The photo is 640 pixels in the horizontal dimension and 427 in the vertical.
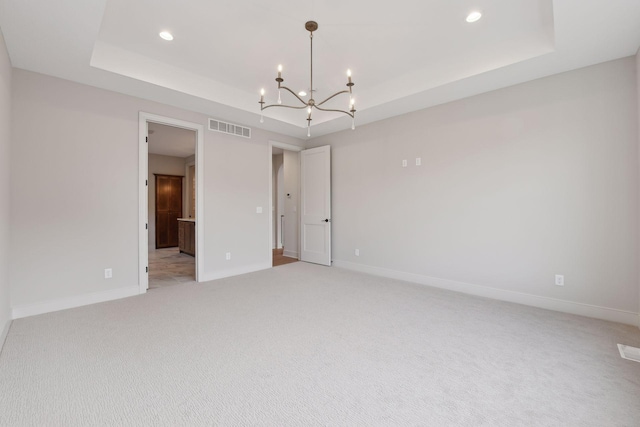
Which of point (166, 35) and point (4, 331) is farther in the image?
point (166, 35)

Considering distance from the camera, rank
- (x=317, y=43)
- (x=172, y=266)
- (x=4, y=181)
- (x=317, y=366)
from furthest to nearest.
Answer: (x=172, y=266) → (x=317, y=43) → (x=4, y=181) → (x=317, y=366)

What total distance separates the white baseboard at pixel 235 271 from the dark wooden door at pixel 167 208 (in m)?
4.71

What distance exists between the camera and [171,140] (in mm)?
6734

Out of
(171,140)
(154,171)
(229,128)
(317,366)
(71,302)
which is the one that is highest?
(171,140)

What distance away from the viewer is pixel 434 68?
11.7 ft

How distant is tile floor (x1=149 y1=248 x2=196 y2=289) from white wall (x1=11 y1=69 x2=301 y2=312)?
0.80 m

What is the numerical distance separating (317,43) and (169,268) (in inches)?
192

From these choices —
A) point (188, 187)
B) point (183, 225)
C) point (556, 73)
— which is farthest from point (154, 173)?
point (556, 73)

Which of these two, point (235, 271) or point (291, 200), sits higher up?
point (291, 200)

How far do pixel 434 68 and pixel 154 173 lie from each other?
8.03 m

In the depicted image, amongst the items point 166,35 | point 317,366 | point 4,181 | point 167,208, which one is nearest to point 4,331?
point 4,181

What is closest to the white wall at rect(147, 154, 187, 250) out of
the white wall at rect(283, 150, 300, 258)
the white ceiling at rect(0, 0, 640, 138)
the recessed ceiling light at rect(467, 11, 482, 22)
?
the white wall at rect(283, 150, 300, 258)

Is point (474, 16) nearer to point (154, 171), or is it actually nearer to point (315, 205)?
point (315, 205)

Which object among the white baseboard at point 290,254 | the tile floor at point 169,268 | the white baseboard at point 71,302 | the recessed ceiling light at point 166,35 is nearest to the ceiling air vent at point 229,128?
the recessed ceiling light at point 166,35
